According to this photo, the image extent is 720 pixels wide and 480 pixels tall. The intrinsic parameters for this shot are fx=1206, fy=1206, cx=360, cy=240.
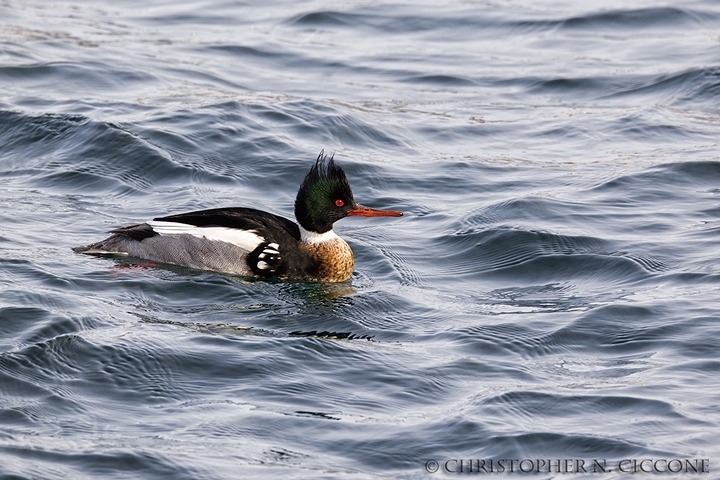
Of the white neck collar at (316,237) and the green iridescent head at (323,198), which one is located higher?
the green iridescent head at (323,198)

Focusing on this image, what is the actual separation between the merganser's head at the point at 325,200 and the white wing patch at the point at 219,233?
0.47 meters

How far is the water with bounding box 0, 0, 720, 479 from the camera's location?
22.6 feet

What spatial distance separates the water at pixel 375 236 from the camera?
6.88m

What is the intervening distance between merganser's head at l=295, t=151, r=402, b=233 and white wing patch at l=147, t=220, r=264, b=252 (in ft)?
1.53

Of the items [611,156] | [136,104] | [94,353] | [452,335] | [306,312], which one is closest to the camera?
[94,353]

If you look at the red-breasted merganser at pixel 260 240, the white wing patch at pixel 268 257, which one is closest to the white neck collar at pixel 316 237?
the red-breasted merganser at pixel 260 240

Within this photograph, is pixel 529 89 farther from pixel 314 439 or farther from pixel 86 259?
pixel 314 439

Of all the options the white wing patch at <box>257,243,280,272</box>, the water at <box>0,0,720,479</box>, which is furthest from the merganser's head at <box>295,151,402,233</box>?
the water at <box>0,0,720,479</box>

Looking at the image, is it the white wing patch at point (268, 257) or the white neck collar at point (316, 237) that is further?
the white neck collar at point (316, 237)

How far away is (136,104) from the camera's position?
1454cm

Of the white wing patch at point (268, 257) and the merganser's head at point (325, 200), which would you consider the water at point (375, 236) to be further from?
the merganser's head at point (325, 200)

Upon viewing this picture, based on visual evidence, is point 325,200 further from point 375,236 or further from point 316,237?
point 375,236

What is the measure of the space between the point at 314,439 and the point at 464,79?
991cm

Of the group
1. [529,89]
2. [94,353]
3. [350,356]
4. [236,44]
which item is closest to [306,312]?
[350,356]
